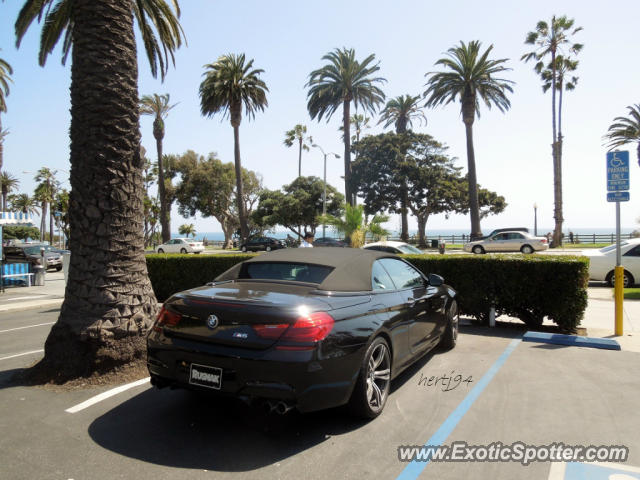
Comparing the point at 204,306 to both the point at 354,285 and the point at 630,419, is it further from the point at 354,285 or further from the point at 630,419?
the point at 630,419

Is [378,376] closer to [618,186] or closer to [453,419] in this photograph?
[453,419]

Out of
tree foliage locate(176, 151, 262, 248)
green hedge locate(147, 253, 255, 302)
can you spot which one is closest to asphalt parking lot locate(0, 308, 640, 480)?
green hedge locate(147, 253, 255, 302)

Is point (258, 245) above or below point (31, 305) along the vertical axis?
above

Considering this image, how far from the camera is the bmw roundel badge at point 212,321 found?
11.5 feet

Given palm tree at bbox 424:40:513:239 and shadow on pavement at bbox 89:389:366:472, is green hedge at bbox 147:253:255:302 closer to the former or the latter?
shadow on pavement at bbox 89:389:366:472

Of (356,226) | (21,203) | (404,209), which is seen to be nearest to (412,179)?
(404,209)

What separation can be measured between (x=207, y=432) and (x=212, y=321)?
931 millimetres

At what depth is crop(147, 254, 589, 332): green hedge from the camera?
7180mm

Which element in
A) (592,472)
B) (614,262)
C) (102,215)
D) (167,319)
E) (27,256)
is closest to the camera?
(592,472)

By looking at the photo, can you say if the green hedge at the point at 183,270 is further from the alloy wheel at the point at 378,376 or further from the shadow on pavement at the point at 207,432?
the alloy wheel at the point at 378,376

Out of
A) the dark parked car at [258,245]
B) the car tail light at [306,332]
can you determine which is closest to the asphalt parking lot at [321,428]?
the car tail light at [306,332]

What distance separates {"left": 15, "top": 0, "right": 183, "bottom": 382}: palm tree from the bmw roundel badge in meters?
2.02

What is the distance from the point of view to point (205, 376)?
347 centimetres

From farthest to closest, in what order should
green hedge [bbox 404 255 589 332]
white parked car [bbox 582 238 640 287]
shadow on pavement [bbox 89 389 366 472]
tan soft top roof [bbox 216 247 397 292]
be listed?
1. white parked car [bbox 582 238 640 287]
2. green hedge [bbox 404 255 589 332]
3. tan soft top roof [bbox 216 247 397 292]
4. shadow on pavement [bbox 89 389 366 472]
